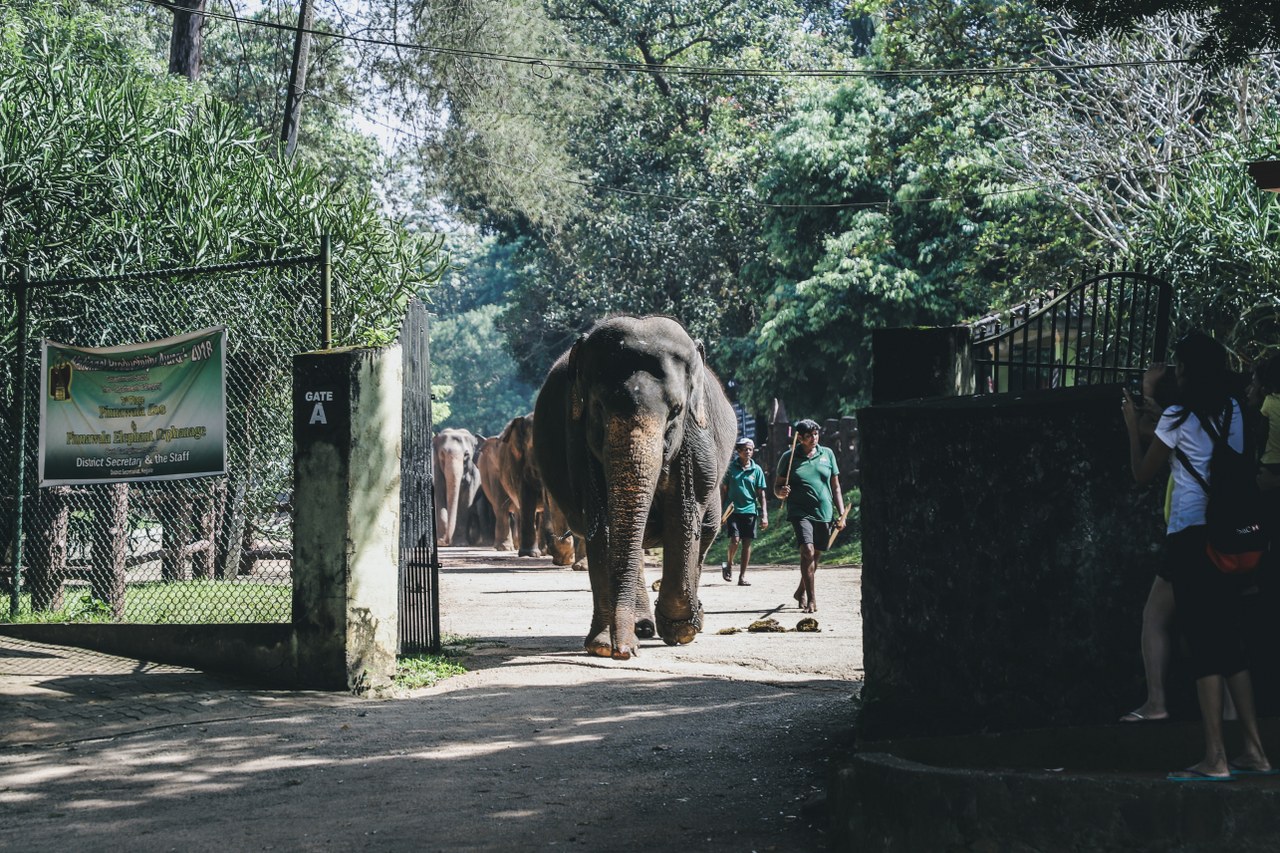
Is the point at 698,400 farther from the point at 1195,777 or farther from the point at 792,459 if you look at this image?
the point at 1195,777

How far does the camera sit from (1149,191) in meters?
23.4

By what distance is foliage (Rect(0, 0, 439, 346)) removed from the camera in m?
13.8

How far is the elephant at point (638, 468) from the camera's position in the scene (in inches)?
408

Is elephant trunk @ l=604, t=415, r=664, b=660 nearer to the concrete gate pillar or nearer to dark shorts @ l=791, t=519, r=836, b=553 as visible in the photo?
the concrete gate pillar

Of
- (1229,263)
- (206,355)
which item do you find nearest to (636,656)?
(206,355)

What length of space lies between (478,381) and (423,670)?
Result: 69416mm

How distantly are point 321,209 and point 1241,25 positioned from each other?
411 inches

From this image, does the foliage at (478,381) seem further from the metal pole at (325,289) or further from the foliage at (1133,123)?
the metal pole at (325,289)

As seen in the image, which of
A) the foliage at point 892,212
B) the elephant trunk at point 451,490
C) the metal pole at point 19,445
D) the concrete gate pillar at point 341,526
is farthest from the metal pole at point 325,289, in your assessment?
the elephant trunk at point 451,490

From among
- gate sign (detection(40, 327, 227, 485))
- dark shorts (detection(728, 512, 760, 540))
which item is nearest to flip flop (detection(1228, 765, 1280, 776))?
gate sign (detection(40, 327, 227, 485))

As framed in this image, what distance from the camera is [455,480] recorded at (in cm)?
3195

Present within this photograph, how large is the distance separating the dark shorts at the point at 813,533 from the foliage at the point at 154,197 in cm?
480

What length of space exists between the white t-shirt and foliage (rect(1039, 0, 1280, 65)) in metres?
3.29

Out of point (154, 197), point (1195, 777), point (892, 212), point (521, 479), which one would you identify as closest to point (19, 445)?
point (154, 197)
